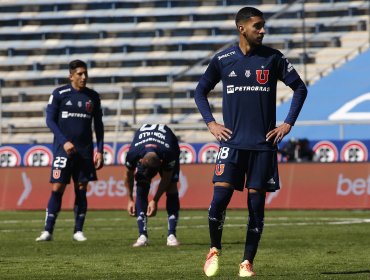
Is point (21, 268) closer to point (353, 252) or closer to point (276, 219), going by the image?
point (353, 252)

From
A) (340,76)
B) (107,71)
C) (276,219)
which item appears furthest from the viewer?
(107,71)

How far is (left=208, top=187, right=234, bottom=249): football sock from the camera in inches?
366

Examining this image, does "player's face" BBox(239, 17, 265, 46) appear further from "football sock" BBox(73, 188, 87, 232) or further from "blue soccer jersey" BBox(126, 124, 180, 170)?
"football sock" BBox(73, 188, 87, 232)

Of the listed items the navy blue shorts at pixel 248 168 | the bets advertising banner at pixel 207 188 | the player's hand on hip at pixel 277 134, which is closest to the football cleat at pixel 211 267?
the navy blue shorts at pixel 248 168

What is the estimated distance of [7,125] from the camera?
120 feet

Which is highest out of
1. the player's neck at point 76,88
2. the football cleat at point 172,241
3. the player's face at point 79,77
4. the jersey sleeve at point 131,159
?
the player's face at point 79,77

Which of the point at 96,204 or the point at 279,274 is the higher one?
the point at 279,274

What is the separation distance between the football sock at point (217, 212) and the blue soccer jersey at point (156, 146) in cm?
443

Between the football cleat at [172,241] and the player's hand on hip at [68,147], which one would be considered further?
the player's hand on hip at [68,147]

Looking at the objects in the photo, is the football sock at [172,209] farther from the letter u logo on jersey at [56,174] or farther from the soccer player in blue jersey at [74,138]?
the letter u logo on jersey at [56,174]

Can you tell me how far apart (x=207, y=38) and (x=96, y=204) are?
16472mm

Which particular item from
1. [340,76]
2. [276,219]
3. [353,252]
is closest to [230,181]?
[353,252]

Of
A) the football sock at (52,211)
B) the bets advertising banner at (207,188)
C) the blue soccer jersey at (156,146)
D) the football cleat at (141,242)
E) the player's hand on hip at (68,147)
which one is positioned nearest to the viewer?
the football cleat at (141,242)

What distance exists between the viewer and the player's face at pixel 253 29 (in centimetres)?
917
